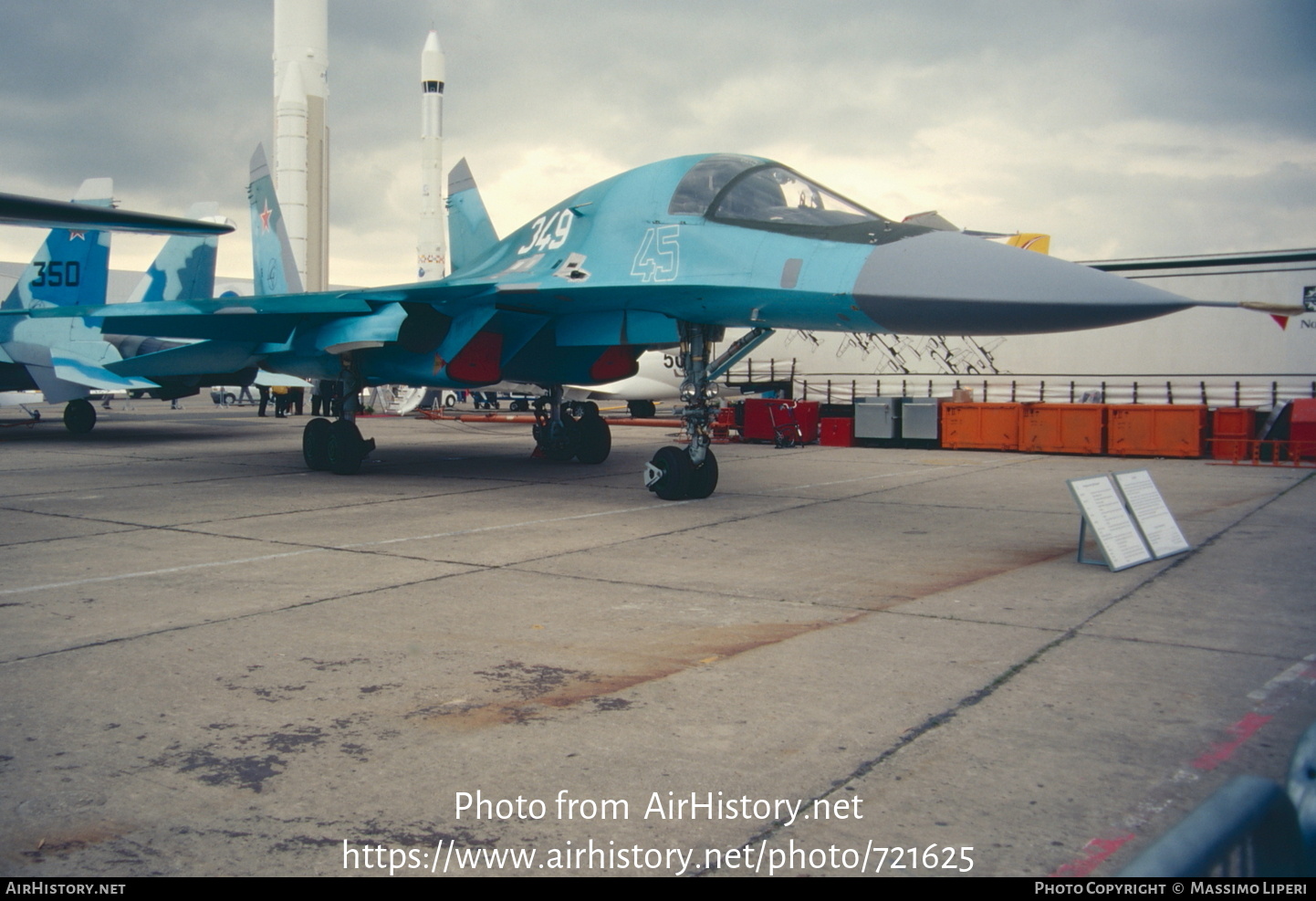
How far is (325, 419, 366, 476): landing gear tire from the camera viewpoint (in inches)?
464

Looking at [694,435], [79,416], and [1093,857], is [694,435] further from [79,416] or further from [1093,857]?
[79,416]

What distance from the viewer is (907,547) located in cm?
698

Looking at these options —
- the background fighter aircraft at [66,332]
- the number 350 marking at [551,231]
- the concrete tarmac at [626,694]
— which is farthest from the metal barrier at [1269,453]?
the background fighter aircraft at [66,332]

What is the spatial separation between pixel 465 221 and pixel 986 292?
9.11m

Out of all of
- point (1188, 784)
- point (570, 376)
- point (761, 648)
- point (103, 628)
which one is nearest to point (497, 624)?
point (761, 648)

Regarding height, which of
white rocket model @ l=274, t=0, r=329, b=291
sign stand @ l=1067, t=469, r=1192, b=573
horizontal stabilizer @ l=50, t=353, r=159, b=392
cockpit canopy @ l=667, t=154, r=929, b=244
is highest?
white rocket model @ l=274, t=0, r=329, b=291

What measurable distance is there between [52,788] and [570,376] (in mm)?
8703

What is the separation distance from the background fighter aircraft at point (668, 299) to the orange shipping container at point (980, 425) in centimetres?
823

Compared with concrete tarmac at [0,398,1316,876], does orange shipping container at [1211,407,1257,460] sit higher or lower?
higher

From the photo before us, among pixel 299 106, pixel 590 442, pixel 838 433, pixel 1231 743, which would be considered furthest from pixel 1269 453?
pixel 299 106

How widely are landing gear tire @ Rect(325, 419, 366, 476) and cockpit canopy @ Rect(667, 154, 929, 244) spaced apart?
18.1 ft

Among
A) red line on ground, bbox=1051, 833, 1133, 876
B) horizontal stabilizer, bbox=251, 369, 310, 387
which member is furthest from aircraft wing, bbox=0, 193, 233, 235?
horizontal stabilizer, bbox=251, 369, 310, 387

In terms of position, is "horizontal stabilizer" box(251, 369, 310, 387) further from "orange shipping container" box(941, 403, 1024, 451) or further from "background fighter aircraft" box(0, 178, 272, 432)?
"orange shipping container" box(941, 403, 1024, 451)
